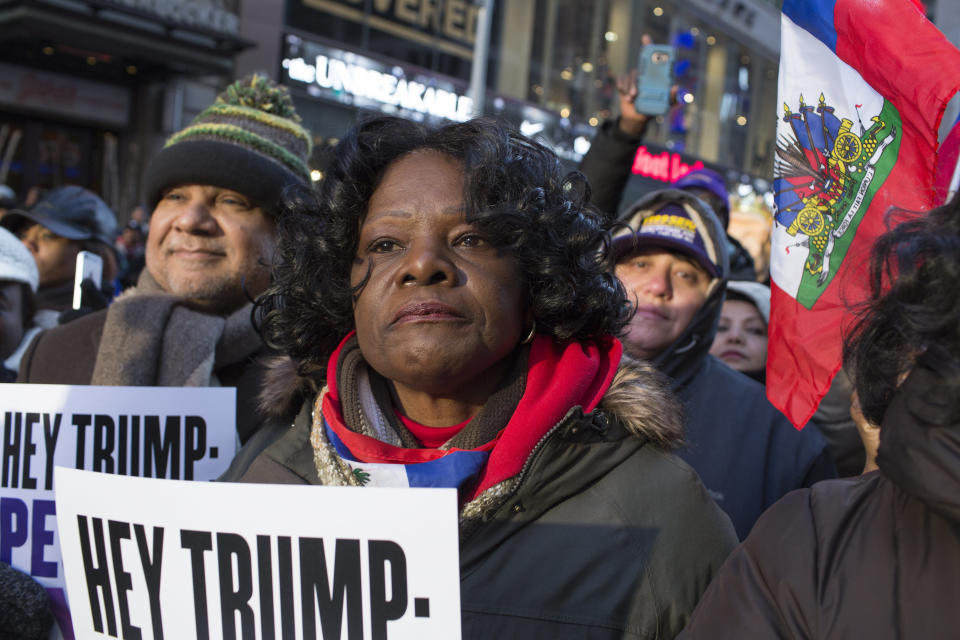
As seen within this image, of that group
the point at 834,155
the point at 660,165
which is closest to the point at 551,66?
the point at 660,165

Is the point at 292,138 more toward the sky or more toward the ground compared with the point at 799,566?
more toward the sky

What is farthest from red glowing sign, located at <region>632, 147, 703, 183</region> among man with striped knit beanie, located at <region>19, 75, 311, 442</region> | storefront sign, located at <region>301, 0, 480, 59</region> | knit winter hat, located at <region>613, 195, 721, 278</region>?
man with striped knit beanie, located at <region>19, 75, 311, 442</region>

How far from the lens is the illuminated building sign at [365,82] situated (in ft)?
47.9

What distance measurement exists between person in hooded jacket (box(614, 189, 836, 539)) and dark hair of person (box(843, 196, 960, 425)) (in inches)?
37.9

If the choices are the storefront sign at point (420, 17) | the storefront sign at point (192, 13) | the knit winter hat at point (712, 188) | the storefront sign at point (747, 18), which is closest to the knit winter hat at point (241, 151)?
the knit winter hat at point (712, 188)

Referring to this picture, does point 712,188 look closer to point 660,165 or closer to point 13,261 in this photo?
point 13,261

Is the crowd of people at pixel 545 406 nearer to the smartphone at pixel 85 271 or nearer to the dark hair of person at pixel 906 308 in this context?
the dark hair of person at pixel 906 308

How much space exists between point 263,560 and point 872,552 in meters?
0.81

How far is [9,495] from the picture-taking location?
1975 millimetres

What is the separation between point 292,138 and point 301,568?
5.94 ft

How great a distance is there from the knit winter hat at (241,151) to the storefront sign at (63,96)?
12334 mm

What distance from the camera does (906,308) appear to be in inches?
40.8

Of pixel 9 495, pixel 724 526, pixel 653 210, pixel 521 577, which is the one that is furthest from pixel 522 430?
pixel 653 210

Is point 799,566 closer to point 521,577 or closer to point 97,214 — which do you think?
point 521,577
